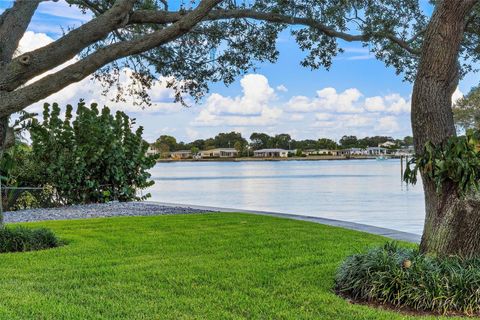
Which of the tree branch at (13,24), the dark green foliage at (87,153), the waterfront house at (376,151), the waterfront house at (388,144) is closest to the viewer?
the tree branch at (13,24)

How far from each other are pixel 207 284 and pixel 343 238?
3.80m

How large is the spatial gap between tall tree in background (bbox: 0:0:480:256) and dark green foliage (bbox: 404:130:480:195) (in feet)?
0.49

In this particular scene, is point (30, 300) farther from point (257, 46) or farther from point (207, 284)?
point (257, 46)

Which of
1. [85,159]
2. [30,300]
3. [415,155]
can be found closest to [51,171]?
[85,159]

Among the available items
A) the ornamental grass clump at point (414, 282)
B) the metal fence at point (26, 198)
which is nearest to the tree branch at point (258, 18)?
the ornamental grass clump at point (414, 282)

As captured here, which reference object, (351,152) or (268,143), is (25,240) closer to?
(268,143)

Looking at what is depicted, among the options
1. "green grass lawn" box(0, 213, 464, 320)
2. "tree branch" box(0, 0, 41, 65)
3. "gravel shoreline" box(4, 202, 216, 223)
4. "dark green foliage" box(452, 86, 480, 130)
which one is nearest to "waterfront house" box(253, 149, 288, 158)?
"dark green foliage" box(452, 86, 480, 130)

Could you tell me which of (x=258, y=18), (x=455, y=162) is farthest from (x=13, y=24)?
(x=455, y=162)

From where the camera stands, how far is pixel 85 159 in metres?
15.4

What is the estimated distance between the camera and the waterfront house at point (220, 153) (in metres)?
73.2

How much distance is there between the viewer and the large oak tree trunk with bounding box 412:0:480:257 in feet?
17.5

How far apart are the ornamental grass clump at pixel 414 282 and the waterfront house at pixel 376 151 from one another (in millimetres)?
77147

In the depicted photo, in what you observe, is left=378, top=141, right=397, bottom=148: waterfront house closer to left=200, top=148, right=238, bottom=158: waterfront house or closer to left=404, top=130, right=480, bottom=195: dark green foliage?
left=200, top=148, right=238, bottom=158: waterfront house

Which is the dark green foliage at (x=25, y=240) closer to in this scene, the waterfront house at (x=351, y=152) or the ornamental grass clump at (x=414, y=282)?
the ornamental grass clump at (x=414, y=282)
